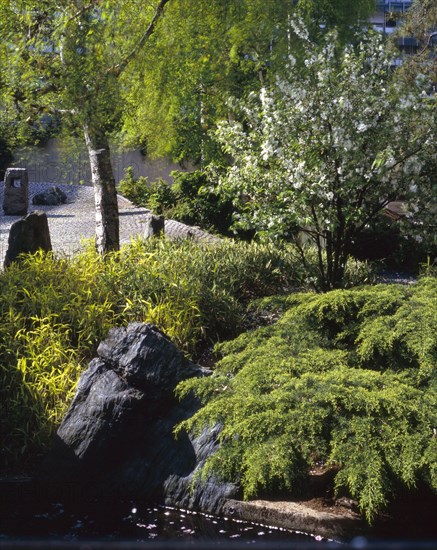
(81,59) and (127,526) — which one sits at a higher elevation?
(81,59)

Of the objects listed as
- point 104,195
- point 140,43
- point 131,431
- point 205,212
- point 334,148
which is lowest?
point 131,431

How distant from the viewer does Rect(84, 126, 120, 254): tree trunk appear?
9672 millimetres

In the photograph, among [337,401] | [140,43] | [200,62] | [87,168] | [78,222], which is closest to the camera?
[337,401]

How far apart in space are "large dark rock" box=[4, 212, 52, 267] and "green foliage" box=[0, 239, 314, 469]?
6.8 inches

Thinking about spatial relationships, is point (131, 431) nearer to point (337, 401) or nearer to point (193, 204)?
point (337, 401)

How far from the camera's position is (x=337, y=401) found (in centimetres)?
451

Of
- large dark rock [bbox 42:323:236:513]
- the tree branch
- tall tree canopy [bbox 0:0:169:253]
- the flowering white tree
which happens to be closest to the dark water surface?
large dark rock [bbox 42:323:236:513]

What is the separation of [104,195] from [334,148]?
3.38m

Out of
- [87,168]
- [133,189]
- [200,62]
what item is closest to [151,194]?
[133,189]

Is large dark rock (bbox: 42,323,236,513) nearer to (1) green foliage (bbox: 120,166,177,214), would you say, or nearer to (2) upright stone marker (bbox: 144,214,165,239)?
(2) upright stone marker (bbox: 144,214,165,239)

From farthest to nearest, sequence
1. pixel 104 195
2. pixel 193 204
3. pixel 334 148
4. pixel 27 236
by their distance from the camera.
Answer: pixel 193 204
pixel 104 195
pixel 27 236
pixel 334 148

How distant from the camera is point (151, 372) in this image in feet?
17.4

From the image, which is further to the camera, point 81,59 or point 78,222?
point 78,222

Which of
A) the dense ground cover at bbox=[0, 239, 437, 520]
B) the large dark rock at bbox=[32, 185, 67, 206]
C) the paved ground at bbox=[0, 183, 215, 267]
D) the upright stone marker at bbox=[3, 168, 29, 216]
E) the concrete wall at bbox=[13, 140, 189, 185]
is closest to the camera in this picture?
the dense ground cover at bbox=[0, 239, 437, 520]
